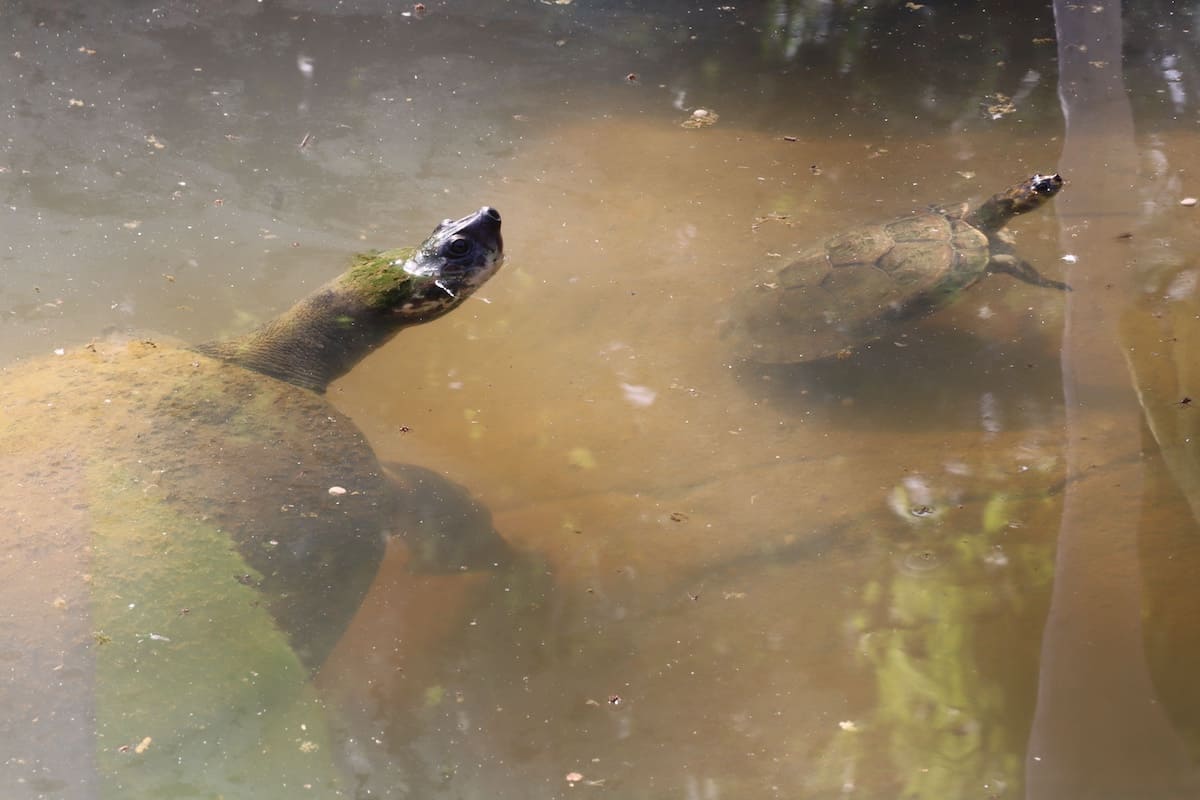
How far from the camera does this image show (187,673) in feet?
6.57

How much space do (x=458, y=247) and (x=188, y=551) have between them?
1129 mm

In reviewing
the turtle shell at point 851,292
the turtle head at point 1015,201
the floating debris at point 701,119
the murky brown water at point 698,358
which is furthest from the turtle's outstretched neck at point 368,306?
the turtle head at point 1015,201

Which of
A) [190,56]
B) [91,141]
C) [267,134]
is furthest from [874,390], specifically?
[190,56]

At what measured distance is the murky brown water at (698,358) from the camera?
2057mm

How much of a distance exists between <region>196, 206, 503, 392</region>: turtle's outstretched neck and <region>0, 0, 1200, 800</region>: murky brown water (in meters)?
0.18

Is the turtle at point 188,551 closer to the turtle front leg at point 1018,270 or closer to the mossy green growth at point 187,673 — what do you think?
the mossy green growth at point 187,673

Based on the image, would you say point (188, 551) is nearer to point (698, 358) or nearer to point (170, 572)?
point (170, 572)

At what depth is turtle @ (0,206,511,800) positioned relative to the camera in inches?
74.7

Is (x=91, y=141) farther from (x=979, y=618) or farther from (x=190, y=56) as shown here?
(x=979, y=618)

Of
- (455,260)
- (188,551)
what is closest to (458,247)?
(455,260)

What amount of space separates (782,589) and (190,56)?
3.93 metres

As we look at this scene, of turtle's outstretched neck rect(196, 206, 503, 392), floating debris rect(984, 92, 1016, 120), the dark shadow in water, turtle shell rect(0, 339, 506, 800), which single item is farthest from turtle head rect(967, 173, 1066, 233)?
turtle shell rect(0, 339, 506, 800)

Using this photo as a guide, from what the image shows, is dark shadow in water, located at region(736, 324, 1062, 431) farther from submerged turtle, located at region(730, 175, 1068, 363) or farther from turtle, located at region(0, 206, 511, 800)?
turtle, located at region(0, 206, 511, 800)

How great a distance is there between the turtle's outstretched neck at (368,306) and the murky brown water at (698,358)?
0.18 metres
